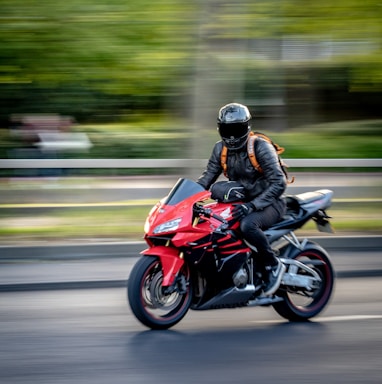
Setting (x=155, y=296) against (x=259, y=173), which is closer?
(x=155, y=296)

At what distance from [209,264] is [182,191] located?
2.00ft

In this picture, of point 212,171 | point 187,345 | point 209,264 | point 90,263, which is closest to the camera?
point 187,345

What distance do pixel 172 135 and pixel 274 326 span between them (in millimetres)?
9571

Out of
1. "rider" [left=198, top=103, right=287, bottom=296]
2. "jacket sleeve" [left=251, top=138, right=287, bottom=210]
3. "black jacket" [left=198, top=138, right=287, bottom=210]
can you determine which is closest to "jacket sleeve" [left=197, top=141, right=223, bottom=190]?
"black jacket" [left=198, top=138, right=287, bottom=210]

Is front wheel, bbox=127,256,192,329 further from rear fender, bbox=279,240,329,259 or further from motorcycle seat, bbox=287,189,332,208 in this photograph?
motorcycle seat, bbox=287,189,332,208

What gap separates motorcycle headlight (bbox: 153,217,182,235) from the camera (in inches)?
267

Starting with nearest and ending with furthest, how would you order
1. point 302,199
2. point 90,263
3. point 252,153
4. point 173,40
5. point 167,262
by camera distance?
point 167,262 < point 252,153 < point 302,199 < point 90,263 < point 173,40

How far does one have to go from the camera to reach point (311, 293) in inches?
298

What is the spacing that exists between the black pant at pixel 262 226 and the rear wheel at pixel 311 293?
1.39 feet

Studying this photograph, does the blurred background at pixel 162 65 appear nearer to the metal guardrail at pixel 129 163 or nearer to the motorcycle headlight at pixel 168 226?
the metal guardrail at pixel 129 163

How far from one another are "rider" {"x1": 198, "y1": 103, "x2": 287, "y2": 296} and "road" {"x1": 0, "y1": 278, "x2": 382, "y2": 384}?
586 millimetres

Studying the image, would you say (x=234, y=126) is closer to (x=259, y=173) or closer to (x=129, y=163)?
(x=259, y=173)

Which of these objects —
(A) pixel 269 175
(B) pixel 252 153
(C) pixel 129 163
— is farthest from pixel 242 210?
(C) pixel 129 163

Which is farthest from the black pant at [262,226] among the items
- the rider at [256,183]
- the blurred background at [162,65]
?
the blurred background at [162,65]
